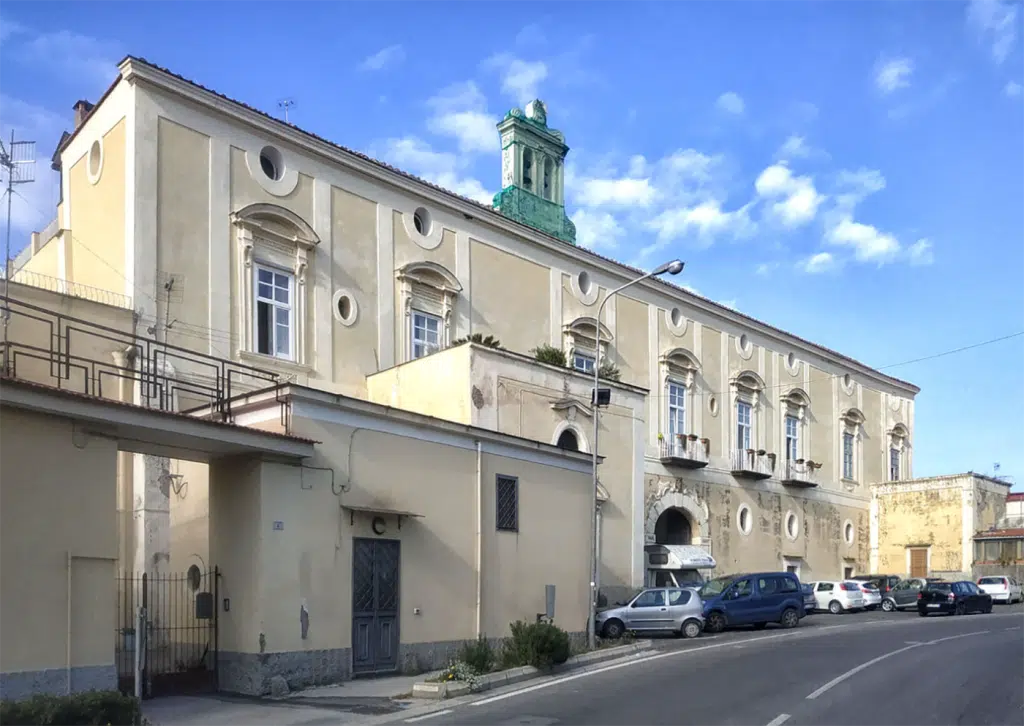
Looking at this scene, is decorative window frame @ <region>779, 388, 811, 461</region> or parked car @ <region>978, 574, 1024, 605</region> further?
decorative window frame @ <region>779, 388, 811, 461</region>

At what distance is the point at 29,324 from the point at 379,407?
7898 mm

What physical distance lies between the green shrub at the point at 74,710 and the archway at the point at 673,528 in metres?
30.9

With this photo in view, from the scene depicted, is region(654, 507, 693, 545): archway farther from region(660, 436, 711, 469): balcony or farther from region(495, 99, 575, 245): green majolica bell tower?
region(495, 99, 575, 245): green majolica bell tower

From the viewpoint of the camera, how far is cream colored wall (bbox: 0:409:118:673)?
42.2ft

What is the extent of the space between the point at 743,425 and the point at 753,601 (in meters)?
16.0

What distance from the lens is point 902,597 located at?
40.4m

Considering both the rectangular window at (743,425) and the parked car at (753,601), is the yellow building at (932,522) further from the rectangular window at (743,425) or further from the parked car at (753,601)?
the parked car at (753,601)

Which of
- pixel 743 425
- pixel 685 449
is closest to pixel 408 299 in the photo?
pixel 685 449

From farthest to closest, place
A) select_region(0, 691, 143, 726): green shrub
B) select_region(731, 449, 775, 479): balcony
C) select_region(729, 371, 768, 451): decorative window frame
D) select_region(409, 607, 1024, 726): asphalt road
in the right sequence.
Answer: select_region(729, 371, 768, 451): decorative window frame < select_region(731, 449, 775, 479): balcony < select_region(409, 607, 1024, 726): asphalt road < select_region(0, 691, 143, 726): green shrub

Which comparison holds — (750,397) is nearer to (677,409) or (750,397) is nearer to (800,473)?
(800,473)

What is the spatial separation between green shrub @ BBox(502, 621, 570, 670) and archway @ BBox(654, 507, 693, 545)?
21.6 metres

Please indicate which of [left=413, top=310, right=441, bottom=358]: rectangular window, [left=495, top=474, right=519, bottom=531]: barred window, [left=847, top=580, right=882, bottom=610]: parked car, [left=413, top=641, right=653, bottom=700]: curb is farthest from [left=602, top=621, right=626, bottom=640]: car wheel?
[left=847, top=580, right=882, bottom=610]: parked car

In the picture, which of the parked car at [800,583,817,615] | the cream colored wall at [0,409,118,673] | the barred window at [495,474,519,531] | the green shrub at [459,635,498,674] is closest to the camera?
the cream colored wall at [0,409,118,673]

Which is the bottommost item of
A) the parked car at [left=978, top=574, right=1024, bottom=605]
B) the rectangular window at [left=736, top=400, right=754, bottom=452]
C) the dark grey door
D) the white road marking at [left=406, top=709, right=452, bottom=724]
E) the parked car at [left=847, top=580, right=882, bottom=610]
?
the parked car at [left=978, top=574, right=1024, bottom=605]
